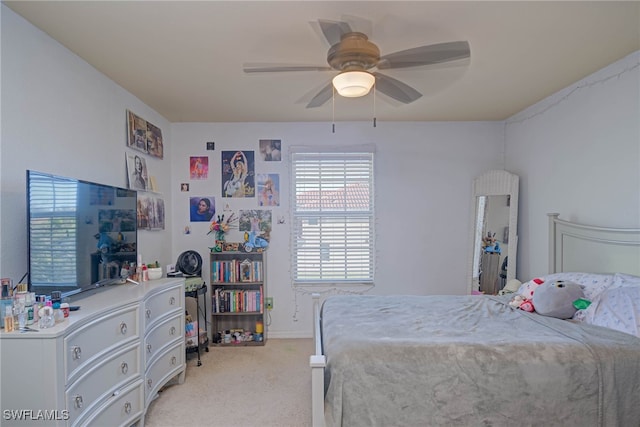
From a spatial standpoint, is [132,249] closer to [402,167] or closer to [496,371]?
[496,371]

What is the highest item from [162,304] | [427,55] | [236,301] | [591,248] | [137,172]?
[427,55]

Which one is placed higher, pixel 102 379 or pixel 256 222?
pixel 256 222

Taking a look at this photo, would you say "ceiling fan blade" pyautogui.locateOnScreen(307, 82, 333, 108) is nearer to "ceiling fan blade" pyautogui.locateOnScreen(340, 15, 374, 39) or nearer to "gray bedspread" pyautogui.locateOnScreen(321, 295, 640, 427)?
"ceiling fan blade" pyautogui.locateOnScreen(340, 15, 374, 39)

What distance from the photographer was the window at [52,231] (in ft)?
5.83

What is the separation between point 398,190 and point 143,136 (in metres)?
2.82

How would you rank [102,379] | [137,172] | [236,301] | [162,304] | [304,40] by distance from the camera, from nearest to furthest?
[102,379] < [304,40] < [162,304] < [137,172] < [236,301]

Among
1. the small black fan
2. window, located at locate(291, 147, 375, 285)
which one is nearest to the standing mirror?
window, located at locate(291, 147, 375, 285)

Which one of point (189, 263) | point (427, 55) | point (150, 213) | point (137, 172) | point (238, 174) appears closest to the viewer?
point (427, 55)

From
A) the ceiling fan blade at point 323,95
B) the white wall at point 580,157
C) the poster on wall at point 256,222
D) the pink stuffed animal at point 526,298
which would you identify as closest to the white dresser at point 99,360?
the poster on wall at point 256,222

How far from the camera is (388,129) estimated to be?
13.4ft

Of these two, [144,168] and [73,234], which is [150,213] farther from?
[73,234]

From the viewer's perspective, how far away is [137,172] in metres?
3.18

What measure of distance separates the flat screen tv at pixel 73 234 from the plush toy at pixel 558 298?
3.05 metres

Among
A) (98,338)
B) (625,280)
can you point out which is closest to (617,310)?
(625,280)
